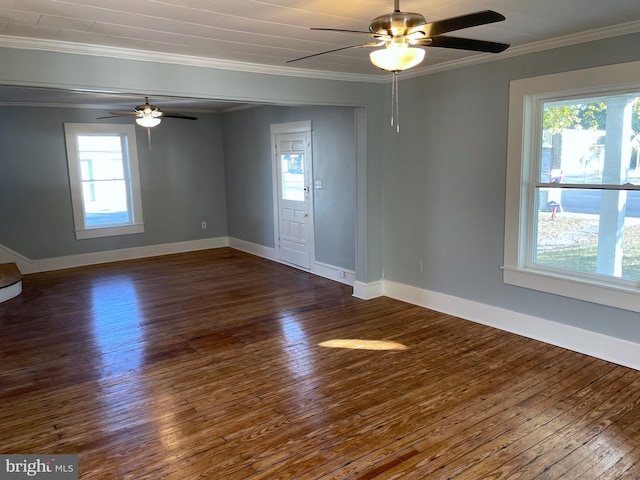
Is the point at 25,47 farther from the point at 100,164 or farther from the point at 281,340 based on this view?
the point at 100,164

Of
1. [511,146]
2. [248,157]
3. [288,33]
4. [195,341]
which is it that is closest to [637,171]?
[511,146]

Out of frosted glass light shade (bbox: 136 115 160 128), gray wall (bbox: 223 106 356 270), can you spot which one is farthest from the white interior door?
frosted glass light shade (bbox: 136 115 160 128)

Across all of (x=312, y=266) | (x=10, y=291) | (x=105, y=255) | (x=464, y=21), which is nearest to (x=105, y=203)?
(x=105, y=255)

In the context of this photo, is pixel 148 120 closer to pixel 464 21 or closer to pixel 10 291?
pixel 10 291

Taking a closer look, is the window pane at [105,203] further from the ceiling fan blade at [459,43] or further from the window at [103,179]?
the ceiling fan blade at [459,43]

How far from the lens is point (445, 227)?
187 inches

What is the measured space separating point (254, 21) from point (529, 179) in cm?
257

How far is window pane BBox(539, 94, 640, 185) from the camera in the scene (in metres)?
3.47

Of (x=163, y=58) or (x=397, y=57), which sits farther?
(x=163, y=58)

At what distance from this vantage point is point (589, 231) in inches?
150

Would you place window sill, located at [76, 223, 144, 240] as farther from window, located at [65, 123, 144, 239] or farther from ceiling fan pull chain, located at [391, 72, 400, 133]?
ceiling fan pull chain, located at [391, 72, 400, 133]

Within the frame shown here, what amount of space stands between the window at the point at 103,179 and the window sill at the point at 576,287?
596 centimetres

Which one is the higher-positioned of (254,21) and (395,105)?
(254,21)

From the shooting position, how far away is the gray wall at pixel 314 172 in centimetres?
591
